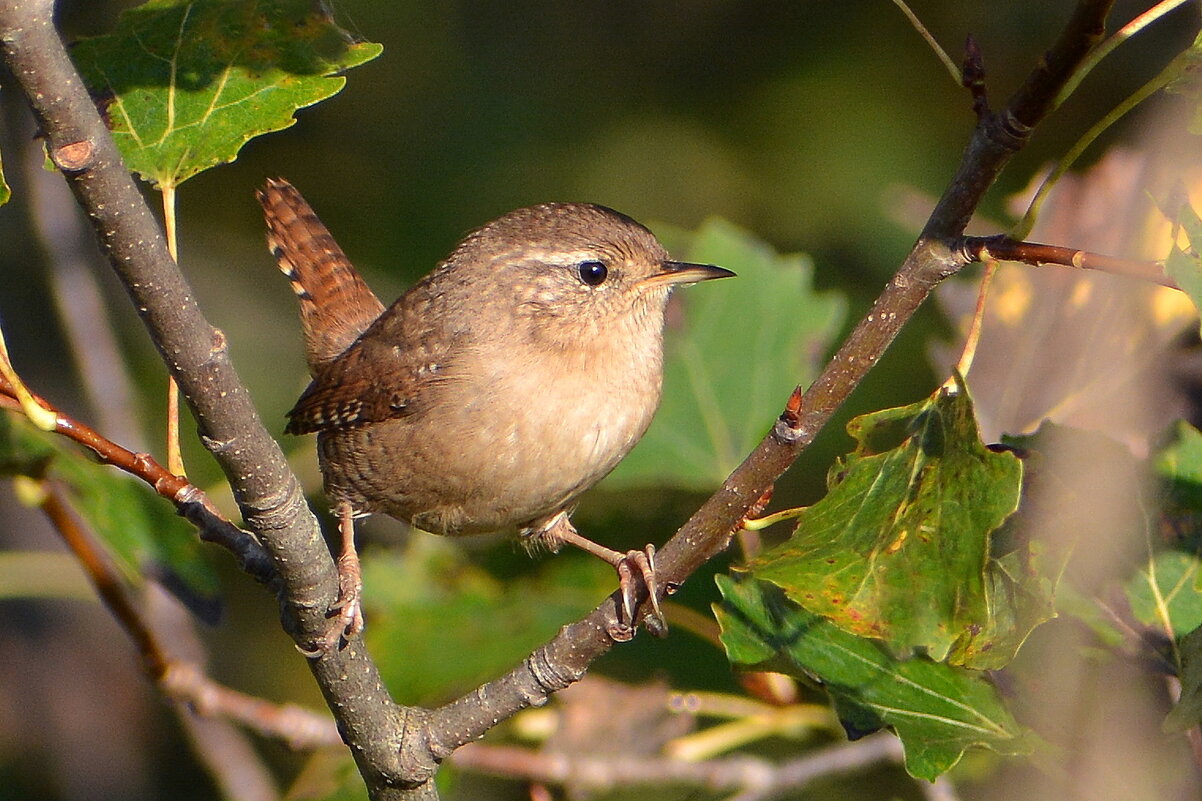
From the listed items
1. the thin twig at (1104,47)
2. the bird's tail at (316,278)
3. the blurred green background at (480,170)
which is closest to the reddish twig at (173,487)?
the thin twig at (1104,47)

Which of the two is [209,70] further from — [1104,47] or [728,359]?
[728,359]

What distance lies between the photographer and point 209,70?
2090 millimetres

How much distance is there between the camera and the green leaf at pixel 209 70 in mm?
2078

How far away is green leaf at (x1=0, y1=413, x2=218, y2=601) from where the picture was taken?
2.48 m

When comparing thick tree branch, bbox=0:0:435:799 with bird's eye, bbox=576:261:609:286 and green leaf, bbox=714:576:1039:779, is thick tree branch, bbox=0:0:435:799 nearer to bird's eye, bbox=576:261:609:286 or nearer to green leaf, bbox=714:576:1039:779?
green leaf, bbox=714:576:1039:779

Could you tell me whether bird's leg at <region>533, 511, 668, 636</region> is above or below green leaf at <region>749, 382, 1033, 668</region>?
below

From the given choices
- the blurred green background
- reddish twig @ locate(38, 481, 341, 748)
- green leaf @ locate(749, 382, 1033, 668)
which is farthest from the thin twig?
the blurred green background

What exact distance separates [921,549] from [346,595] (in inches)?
46.2

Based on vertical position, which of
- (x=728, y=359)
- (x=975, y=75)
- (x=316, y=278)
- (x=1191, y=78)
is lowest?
(x=316, y=278)

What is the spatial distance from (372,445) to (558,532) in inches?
19.7

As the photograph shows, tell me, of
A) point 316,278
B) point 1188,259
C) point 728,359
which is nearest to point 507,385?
point 728,359

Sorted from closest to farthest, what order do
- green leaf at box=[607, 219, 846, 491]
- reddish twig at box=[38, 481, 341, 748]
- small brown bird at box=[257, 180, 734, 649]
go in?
reddish twig at box=[38, 481, 341, 748], small brown bird at box=[257, 180, 734, 649], green leaf at box=[607, 219, 846, 491]

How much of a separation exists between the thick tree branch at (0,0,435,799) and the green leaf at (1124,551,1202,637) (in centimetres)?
123

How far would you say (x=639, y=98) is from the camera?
5508mm
